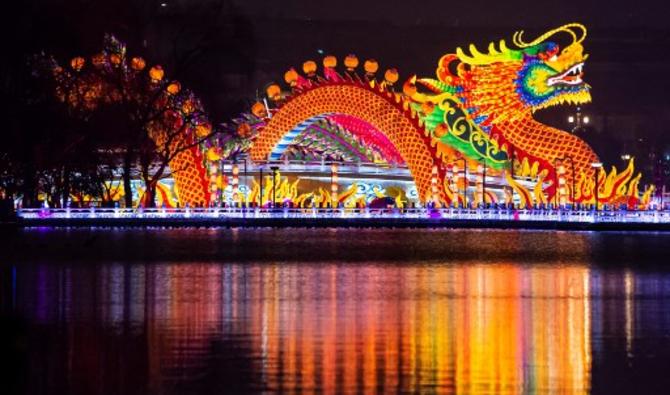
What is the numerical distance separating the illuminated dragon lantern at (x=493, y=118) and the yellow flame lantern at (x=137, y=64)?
9.05 meters

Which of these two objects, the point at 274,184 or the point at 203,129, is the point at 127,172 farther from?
the point at 274,184

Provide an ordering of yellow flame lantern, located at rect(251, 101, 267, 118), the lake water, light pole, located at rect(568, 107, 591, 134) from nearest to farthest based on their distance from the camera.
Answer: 1. the lake water
2. yellow flame lantern, located at rect(251, 101, 267, 118)
3. light pole, located at rect(568, 107, 591, 134)

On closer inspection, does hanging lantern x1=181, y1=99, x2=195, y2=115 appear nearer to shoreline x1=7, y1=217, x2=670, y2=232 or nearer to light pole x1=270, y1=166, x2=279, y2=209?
shoreline x1=7, y1=217, x2=670, y2=232

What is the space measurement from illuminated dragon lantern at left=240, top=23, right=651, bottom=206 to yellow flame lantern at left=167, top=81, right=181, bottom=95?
280 inches

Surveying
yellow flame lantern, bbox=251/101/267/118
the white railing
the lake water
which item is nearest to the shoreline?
the white railing

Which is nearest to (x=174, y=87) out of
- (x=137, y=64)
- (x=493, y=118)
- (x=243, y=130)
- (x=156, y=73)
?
(x=156, y=73)

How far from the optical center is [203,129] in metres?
76.5

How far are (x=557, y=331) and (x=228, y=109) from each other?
5702 cm

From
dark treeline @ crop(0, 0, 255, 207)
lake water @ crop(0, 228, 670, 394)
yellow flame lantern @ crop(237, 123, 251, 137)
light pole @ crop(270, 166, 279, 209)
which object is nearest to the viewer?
lake water @ crop(0, 228, 670, 394)

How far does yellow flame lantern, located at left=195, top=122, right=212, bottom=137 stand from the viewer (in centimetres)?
7631

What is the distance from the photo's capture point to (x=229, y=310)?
2795cm

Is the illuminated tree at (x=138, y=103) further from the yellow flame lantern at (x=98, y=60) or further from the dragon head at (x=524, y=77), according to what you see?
the dragon head at (x=524, y=77)

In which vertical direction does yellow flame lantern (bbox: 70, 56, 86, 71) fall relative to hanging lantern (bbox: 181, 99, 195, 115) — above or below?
above

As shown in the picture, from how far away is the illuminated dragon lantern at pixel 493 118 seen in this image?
7350 cm
